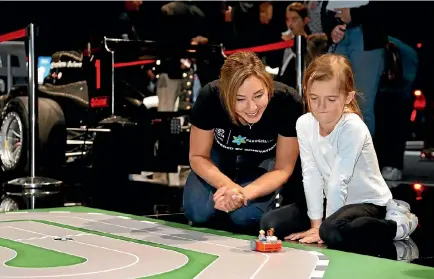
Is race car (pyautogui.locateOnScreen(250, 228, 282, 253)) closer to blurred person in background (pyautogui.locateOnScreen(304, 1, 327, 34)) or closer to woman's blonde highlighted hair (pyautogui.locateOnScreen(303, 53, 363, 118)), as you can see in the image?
woman's blonde highlighted hair (pyautogui.locateOnScreen(303, 53, 363, 118))

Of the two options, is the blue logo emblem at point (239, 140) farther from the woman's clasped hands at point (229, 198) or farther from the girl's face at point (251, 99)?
the woman's clasped hands at point (229, 198)

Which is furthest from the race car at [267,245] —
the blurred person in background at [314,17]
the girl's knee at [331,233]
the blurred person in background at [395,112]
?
the blurred person in background at [314,17]

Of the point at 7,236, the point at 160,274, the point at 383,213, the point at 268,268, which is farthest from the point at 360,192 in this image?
the point at 7,236

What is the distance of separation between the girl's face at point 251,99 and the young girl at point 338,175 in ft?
0.49

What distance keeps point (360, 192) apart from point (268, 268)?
2.29ft

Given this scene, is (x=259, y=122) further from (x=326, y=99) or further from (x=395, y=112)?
(x=395, y=112)

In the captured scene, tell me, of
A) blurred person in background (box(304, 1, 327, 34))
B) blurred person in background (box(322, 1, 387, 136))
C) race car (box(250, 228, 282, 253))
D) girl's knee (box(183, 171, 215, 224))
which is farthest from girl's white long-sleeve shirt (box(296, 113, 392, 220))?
blurred person in background (box(304, 1, 327, 34))

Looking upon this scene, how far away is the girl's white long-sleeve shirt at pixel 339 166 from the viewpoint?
7.55ft

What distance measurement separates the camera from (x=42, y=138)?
Answer: 484 cm

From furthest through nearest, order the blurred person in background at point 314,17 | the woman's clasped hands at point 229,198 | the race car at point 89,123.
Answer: the blurred person in background at point 314,17 → the race car at point 89,123 → the woman's clasped hands at point 229,198

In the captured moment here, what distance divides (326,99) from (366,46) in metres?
2.19

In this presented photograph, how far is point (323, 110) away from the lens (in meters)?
2.29

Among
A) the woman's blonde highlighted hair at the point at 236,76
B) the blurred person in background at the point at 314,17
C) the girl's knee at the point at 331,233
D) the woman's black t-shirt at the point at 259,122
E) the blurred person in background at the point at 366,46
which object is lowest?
the girl's knee at the point at 331,233

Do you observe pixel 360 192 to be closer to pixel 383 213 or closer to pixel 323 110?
pixel 383 213
